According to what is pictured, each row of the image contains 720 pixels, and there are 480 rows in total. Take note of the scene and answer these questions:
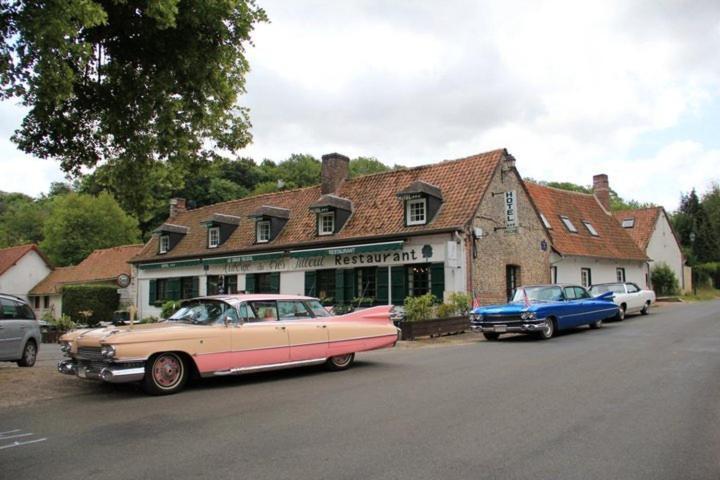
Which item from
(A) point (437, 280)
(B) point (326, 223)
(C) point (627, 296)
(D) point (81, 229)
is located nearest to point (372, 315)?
(A) point (437, 280)

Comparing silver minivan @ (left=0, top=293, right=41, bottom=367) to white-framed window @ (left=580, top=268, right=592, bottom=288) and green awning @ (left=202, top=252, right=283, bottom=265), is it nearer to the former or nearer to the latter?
green awning @ (left=202, top=252, right=283, bottom=265)

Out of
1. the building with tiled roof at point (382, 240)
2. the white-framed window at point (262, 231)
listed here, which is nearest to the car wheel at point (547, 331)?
the building with tiled roof at point (382, 240)

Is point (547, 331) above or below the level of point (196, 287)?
below

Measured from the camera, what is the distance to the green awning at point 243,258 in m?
26.5

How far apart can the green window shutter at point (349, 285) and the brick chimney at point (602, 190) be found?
69.5ft

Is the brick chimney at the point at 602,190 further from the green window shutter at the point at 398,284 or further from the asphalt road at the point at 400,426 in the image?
the asphalt road at the point at 400,426

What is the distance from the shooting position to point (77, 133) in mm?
12078

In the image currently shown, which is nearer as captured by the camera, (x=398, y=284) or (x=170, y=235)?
(x=398, y=284)

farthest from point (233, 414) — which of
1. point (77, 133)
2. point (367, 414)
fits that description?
point (77, 133)

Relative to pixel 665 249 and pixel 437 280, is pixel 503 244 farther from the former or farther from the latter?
pixel 665 249

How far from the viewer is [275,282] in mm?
26750

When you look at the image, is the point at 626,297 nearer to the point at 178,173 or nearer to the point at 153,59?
the point at 178,173

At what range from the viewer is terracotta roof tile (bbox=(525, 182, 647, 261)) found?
2938cm

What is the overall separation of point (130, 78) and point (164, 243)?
77.2 ft
